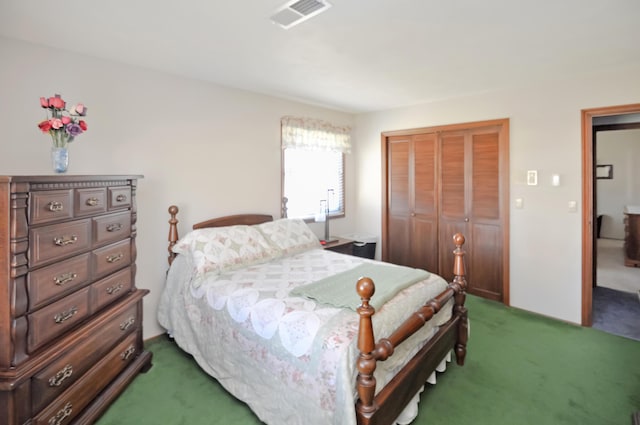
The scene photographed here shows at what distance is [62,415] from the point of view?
172 centimetres

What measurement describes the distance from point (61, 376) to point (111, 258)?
703 mm

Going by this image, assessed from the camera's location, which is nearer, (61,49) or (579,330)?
(61,49)

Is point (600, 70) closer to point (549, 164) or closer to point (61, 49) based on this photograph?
point (549, 164)

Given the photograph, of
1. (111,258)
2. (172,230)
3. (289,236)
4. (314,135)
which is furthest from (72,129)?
(314,135)

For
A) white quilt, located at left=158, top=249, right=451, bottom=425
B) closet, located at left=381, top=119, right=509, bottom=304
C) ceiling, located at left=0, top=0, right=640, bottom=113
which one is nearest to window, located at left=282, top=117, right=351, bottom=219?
closet, located at left=381, top=119, right=509, bottom=304

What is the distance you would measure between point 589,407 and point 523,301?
1.62 meters

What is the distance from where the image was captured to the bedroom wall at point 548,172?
10.4ft

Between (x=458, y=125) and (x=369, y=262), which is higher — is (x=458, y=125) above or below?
above

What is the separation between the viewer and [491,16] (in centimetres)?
198

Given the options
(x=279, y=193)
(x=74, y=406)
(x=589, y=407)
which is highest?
(x=279, y=193)

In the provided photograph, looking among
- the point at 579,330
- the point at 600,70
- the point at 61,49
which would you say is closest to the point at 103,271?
the point at 61,49

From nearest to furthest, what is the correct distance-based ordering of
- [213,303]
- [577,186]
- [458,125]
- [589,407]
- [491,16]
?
[491,16] < [589,407] < [213,303] < [577,186] < [458,125]

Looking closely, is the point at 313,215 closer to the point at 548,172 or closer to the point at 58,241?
the point at 548,172

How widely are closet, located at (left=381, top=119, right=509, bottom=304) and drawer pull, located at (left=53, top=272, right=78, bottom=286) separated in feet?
12.4
